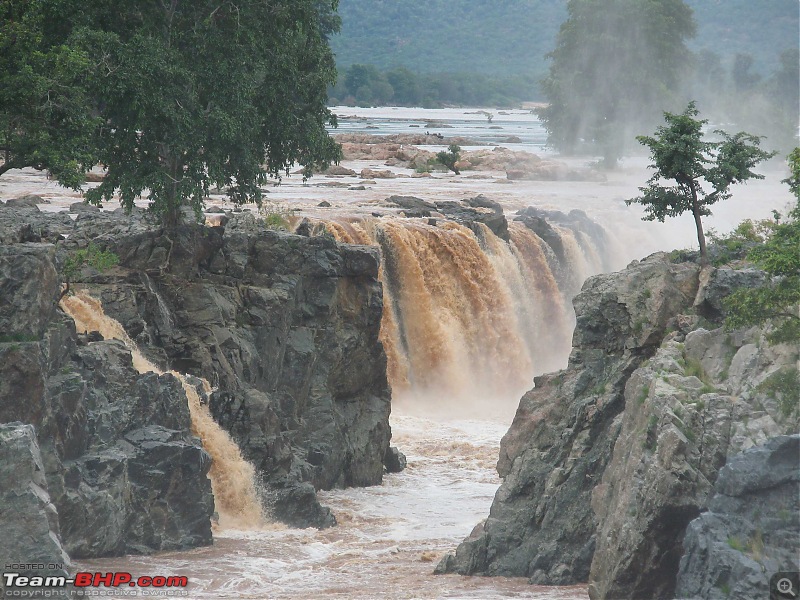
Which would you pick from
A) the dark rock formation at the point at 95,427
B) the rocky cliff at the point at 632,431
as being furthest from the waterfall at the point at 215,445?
the rocky cliff at the point at 632,431

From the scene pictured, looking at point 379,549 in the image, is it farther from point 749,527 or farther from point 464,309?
point 464,309

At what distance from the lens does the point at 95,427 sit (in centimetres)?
2178

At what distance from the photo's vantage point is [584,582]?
1998cm

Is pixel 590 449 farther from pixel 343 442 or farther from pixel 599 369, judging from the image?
pixel 343 442

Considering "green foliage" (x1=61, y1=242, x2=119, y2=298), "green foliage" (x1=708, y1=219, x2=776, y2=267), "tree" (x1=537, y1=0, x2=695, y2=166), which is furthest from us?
"tree" (x1=537, y1=0, x2=695, y2=166)

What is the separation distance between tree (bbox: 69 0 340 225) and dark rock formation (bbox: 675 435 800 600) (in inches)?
580

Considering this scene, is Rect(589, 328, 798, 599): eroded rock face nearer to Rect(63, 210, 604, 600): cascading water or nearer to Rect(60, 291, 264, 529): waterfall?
Rect(63, 210, 604, 600): cascading water

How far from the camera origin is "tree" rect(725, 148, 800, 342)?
17.2 m

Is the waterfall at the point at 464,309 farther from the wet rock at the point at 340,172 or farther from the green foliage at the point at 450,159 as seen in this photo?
the green foliage at the point at 450,159

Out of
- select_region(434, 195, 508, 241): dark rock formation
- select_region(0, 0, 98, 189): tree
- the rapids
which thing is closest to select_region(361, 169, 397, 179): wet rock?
the rapids

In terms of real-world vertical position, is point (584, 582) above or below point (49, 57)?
below

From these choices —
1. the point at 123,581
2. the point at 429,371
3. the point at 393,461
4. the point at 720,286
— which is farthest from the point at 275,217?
the point at 123,581

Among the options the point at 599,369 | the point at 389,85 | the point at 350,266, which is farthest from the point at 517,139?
the point at 599,369

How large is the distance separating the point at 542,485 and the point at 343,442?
942cm
